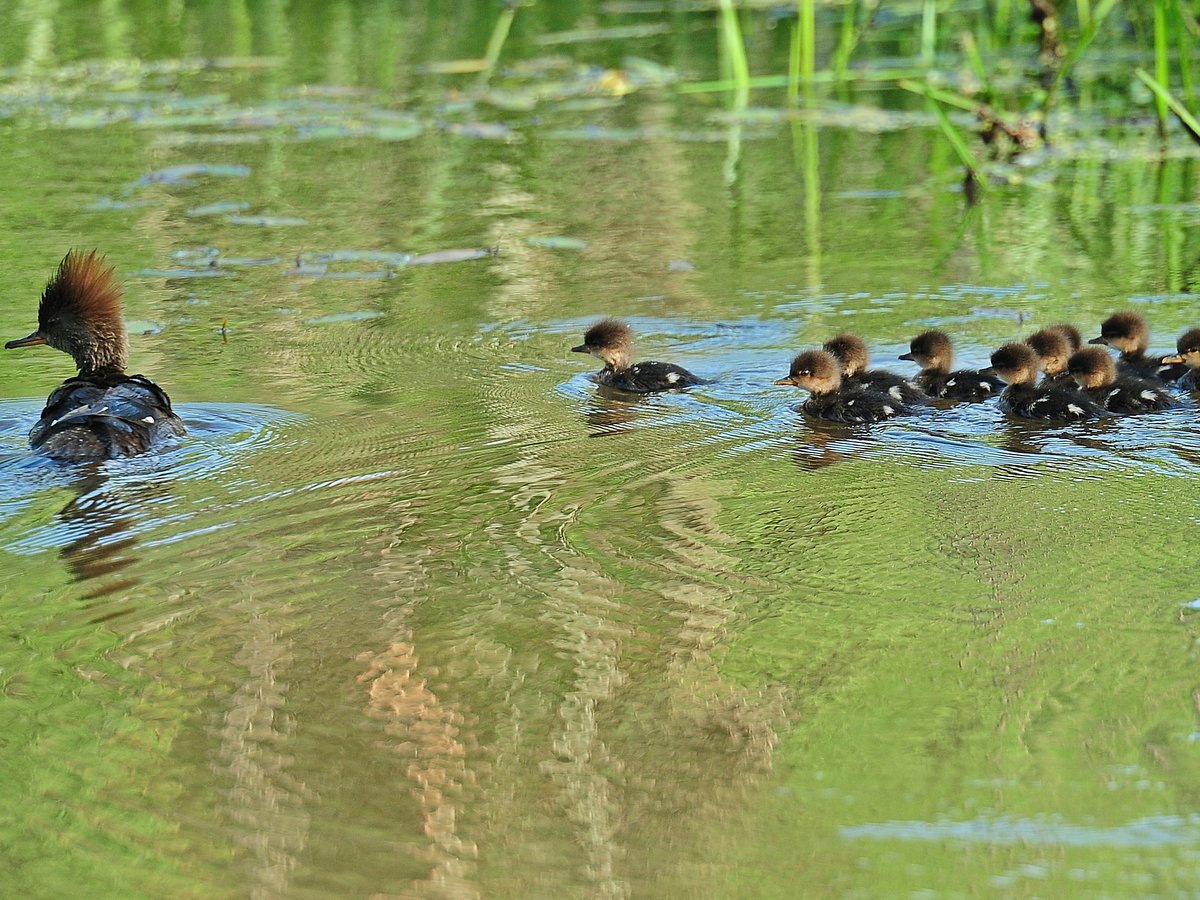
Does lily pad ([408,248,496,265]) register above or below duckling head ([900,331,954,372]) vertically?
above

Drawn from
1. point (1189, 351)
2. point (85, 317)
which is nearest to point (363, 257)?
point (85, 317)

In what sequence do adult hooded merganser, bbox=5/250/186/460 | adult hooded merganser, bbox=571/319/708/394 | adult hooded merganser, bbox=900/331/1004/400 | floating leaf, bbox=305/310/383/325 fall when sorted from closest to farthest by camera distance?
adult hooded merganser, bbox=5/250/186/460, adult hooded merganser, bbox=900/331/1004/400, adult hooded merganser, bbox=571/319/708/394, floating leaf, bbox=305/310/383/325

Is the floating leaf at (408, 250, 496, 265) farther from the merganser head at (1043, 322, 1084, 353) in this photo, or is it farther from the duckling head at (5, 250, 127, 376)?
the merganser head at (1043, 322, 1084, 353)

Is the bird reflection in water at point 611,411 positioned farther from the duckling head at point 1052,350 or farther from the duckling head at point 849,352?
the duckling head at point 1052,350

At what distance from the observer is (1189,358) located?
5.69 m

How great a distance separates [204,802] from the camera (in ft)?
10.3

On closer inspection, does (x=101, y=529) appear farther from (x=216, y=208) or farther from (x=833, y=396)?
(x=216, y=208)

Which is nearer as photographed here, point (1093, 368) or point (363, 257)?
point (1093, 368)

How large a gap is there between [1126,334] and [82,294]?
3560 mm

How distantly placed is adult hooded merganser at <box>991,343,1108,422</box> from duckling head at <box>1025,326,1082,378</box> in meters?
0.16

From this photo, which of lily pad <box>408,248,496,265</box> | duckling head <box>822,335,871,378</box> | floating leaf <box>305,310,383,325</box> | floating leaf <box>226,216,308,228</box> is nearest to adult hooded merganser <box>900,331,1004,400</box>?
duckling head <box>822,335,871,378</box>

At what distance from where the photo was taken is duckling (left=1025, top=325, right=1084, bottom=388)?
5.88m

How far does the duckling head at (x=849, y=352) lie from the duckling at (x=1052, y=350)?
582mm

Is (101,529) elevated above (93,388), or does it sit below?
below
